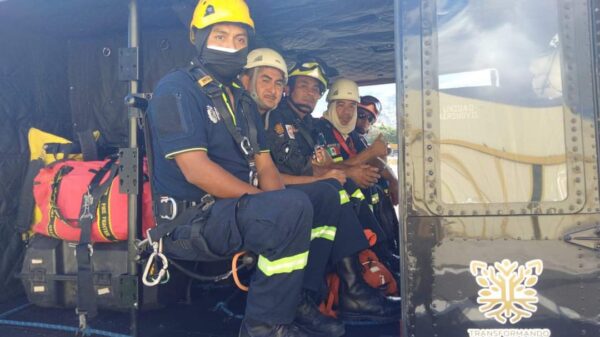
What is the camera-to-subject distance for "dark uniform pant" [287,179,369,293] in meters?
2.60

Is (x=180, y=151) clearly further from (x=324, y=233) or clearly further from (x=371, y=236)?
(x=371, y=236)

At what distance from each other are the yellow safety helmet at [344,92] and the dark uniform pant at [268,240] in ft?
6.55

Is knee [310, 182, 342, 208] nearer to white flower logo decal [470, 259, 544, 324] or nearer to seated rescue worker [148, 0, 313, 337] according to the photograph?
seated rescue worker [148, 0, 313, 337]

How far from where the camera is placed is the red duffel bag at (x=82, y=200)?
2.69m

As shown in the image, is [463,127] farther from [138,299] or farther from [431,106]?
[138,299]

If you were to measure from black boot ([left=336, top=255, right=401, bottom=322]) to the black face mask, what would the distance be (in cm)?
133

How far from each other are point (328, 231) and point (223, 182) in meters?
0.70

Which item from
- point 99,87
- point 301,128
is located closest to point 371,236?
point 301,128

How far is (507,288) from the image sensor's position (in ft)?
5.97

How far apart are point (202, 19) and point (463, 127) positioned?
1.54 meters

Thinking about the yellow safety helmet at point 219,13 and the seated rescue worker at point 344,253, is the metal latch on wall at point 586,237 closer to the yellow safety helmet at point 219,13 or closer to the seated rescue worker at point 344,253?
the seated rescue worker at point 344,253

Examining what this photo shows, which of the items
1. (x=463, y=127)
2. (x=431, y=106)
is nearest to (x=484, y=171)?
(x=463, y=127)

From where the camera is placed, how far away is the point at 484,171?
6.11 ft

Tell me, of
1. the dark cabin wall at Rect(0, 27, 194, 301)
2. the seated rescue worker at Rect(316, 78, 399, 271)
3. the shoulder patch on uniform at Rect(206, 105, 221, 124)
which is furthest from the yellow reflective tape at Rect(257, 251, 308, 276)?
the dark cabin wall at Rect(0, 27, 194, 301)
